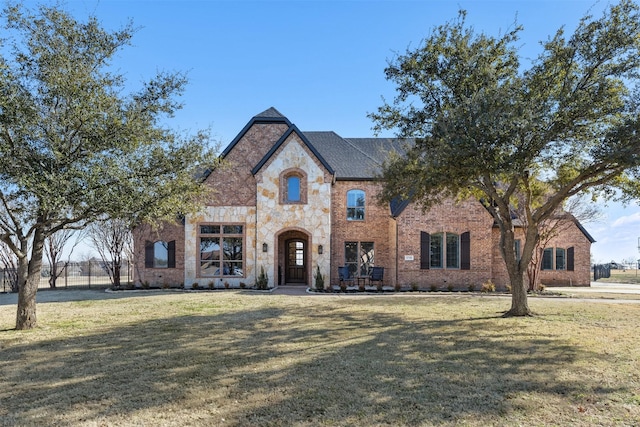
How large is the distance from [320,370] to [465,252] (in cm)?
1545

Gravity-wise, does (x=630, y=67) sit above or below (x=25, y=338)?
above

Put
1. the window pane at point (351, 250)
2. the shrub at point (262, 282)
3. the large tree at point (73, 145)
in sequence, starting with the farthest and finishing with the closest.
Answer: the window pane at point (351, 250)
the shrub at point (262, 282)
the large tree at point (73, 145)

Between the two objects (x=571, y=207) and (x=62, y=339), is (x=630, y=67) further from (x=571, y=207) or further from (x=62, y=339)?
(x=62, y=339)

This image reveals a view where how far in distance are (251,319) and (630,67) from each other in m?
11.4

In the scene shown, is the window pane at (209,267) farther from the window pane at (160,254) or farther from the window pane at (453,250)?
the window pane at (453,250)

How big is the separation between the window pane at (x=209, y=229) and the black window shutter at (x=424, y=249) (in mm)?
9766

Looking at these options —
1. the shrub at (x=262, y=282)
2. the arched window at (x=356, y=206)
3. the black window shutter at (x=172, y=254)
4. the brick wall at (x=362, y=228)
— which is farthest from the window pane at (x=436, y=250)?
the black window shutter at (x=172, y=254)

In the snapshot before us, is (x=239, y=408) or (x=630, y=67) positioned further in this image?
(x=630, y=67)

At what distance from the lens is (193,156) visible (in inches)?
438

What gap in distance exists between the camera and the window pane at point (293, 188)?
826 inches

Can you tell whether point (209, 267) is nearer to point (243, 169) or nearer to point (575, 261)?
point (243, 169)

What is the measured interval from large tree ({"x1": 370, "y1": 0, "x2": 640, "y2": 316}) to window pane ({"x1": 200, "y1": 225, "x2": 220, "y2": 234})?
10989 millimetres

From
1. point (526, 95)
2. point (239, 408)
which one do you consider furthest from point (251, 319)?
point (526, 95)

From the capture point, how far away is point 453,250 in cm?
2066
